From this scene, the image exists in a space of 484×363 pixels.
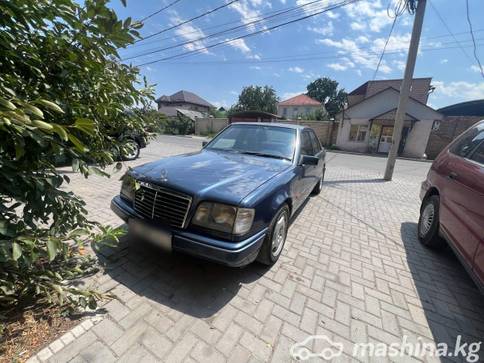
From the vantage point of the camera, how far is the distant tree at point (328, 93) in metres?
54.7

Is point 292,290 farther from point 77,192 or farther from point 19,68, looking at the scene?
point 77,192

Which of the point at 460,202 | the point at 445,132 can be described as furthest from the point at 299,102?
the point at 460,202

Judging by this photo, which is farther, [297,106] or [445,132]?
[297,106]

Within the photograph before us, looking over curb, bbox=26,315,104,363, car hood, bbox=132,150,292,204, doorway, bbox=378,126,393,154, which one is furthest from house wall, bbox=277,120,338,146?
curb, bbox=26,315,104,363

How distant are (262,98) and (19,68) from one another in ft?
159

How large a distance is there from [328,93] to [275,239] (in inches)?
2404

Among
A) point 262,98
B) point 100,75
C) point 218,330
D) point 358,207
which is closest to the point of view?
point 100,75

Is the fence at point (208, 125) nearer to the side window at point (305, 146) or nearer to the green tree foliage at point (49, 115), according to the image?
the side window at point (305, 146)

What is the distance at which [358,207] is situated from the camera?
16.7 ft

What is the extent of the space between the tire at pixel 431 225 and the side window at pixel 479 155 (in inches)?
29.3

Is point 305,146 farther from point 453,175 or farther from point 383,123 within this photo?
point 383,123

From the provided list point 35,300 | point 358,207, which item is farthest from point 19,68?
point 358,207

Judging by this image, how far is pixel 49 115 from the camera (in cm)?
142

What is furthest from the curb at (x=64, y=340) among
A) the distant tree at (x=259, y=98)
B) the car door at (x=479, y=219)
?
the distant tree at (x=259, y=98)
